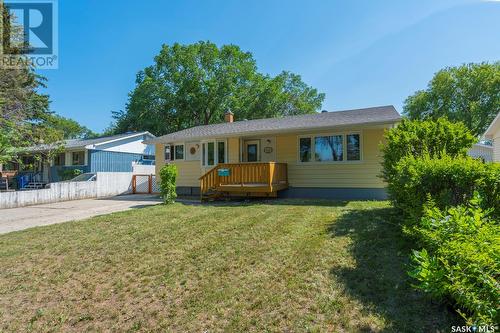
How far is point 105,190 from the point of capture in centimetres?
1666

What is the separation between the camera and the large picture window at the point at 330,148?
10.7 metres

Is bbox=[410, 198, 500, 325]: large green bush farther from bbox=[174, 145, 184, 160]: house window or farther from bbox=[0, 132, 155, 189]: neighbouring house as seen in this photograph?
bbox=[0, 132, 155, 189]: neighbouring house

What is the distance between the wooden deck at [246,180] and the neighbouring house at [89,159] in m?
9.94

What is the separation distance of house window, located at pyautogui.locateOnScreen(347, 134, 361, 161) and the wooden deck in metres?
2.68

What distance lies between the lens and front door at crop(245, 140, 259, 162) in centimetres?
1291

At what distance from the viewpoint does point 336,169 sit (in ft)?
36.0

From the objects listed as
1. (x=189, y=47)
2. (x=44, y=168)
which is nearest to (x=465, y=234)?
(x=44, y=168)

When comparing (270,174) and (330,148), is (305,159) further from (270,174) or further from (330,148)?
(270,174)

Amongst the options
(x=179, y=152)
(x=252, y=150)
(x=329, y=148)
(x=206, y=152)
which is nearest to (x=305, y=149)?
(x=329, y=148)

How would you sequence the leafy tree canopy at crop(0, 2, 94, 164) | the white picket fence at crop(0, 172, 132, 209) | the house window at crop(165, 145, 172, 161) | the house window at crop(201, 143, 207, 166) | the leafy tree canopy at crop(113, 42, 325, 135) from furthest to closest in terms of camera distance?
1. the leafy tree canopy at crop(113, 42, 325, 135)
2. the house window at crop(165, 145, 172, 161)
3. the leafy tree canopy at crop(0, 2, 94, 164)
4. the house window at crop(201, 143, 207, 166)
5. the white picket fence at crop(0, 172, 132, 209)

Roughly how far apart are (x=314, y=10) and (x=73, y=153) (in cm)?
1937

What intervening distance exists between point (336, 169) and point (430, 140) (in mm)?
5113

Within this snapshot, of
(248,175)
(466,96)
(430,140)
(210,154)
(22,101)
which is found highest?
(466,96)

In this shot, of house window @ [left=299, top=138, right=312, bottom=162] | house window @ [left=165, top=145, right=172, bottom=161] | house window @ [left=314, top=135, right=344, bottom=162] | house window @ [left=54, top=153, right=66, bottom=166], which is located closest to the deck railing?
house window @ [left=299, top=138, right=312, bottom=162]
